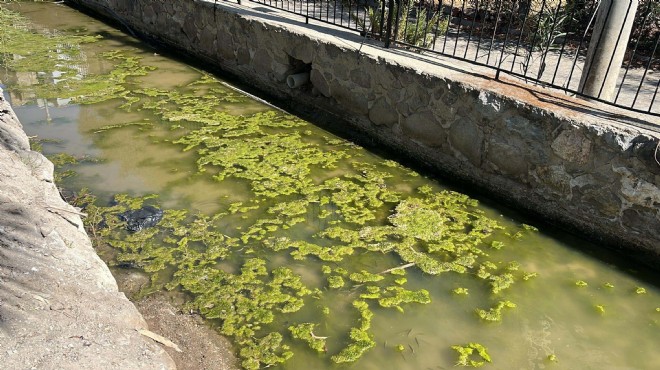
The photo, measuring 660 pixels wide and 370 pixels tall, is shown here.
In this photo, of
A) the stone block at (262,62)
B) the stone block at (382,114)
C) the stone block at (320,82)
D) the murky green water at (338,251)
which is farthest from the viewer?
the stone block at (262,62)

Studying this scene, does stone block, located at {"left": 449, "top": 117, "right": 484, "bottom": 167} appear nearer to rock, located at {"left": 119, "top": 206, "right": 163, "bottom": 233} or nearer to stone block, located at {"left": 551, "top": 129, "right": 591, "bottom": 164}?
stone block, located at {"left": 551, "top": 129, "right": 591, "bottom": 164}

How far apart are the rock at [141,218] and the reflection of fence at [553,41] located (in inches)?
104

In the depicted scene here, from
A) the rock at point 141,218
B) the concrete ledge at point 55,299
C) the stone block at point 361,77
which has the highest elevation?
the stone block at point 361,77

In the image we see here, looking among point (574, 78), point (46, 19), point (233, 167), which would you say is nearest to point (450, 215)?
point (233, 167)

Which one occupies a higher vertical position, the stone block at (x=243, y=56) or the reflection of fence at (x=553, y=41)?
the reflection of fence at (x=553, y=41)

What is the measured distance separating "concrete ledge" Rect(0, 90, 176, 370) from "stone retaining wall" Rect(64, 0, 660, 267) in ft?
9.30

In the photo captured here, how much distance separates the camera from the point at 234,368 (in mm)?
2719

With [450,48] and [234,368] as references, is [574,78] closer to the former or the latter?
[450,48]

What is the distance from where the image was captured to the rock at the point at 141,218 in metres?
3.78

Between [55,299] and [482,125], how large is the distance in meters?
3.15

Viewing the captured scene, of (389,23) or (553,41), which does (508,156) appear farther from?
(553,41)

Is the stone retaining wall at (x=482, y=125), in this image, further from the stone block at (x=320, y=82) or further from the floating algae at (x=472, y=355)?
the floating algae at (x=472, y=355)

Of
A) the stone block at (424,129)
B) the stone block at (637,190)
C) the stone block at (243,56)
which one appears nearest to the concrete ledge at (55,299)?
the stone block at (424,129)

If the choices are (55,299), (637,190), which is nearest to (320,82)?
(637,190)
